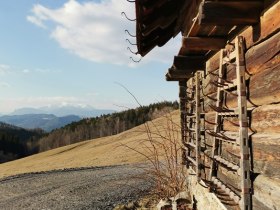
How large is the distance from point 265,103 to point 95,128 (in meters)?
111

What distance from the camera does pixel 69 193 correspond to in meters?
14.6

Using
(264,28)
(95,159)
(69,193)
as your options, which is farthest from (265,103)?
(95,159)

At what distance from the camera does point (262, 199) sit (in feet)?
12.0

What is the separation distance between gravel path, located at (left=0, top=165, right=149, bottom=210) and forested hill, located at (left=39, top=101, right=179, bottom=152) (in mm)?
82618

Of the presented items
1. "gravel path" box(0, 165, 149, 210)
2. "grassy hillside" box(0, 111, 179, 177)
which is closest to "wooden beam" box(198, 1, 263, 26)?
"grassy hillside" box(0, 111, 179, 177)

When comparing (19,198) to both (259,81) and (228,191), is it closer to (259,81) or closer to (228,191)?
(228,191)

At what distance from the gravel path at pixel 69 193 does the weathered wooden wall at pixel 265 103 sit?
6219mm

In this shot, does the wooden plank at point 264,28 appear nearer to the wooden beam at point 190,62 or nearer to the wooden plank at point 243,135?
the wooden plank at point 243,135

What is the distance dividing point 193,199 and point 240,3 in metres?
5.09

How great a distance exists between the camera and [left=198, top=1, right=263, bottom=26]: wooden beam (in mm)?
3766

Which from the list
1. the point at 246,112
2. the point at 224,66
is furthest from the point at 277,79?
the point at 224,66

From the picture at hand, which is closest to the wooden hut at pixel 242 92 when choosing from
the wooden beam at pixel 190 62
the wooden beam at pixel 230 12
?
the wooden beam at pixel 230 12

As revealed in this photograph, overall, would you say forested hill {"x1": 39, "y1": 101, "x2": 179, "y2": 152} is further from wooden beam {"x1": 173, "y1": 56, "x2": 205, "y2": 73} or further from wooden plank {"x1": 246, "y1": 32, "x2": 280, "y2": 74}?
wooden plank {"x1": 246, "y1": 32, "x2": 280, "y2": 74}

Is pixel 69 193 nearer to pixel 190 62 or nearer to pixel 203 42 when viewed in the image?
pixel 190 62
